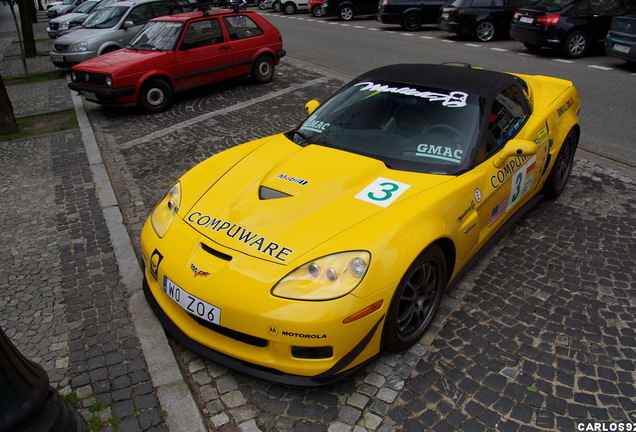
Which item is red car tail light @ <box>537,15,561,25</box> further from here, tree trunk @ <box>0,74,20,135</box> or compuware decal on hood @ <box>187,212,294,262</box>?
compuware decal on hood @ <box>187,212,294,262</box>

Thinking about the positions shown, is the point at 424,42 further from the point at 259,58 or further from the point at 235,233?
the point at 235,233

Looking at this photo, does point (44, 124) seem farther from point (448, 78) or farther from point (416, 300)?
point (416, 300)

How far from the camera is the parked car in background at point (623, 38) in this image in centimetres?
1030

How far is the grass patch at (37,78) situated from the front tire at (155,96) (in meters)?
5.01

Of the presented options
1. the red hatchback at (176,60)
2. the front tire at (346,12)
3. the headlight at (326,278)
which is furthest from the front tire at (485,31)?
the headlight at (326,278)

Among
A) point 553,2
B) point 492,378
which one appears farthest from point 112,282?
point 553,2

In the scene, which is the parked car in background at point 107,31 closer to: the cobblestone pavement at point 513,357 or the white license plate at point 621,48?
the cobblestone pavement at point 513,357

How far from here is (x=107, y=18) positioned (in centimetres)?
1209

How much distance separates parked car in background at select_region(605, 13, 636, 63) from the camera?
33.8 ft

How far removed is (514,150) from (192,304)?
249cm

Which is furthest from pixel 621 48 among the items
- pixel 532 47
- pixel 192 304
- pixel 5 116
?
pixel 5 116

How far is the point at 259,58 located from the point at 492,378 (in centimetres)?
866

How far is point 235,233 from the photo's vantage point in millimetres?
3023

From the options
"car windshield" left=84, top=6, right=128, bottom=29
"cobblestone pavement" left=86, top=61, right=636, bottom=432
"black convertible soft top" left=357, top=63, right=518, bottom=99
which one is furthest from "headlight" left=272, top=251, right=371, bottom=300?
"car windshield" left=84, top=6, right=128, bottom=29
